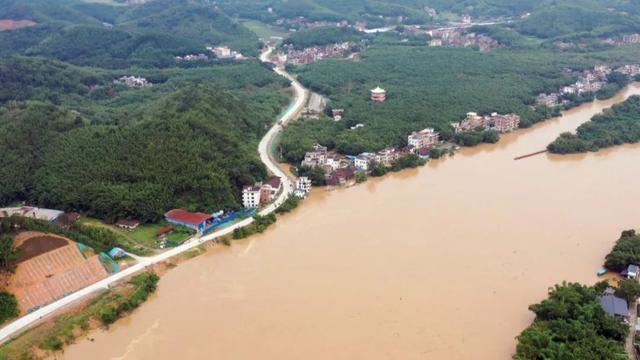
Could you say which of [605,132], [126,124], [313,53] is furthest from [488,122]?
[313,53]

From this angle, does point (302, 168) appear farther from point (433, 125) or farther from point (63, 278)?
point (63, 278)

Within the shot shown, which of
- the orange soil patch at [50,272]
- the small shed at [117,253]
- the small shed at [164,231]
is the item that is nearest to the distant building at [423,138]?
the small shed at [164,231]

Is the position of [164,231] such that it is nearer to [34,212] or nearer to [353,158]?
[34,212]

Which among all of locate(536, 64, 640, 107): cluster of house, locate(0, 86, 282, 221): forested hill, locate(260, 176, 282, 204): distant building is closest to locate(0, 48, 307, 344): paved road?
locate(260, 176, 282, 204): distant building

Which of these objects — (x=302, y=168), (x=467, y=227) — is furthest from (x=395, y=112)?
(x=467, y=227)

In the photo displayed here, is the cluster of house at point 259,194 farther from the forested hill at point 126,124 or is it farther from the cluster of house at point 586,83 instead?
the cluster of house at point 586,83

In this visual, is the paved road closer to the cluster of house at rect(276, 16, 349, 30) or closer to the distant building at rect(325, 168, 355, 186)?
the distant building at rect(325, 168, 355, 186)
